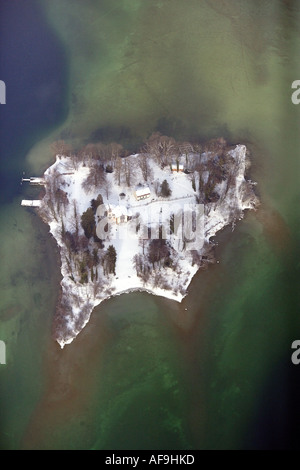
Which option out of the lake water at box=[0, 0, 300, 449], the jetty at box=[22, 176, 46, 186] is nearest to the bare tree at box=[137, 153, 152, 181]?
the lake water at box=[0, 0, 300, 449]

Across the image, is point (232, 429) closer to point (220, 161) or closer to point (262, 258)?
point (262, 258)

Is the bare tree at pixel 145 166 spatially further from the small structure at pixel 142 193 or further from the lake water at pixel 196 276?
the lake water at pixel 196 276

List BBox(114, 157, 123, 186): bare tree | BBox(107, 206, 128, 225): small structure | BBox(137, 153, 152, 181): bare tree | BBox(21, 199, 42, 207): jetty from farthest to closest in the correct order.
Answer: BBox(137, 153, 152, 181): bare tree
BBox(114, 157, 123, 186): bare tree
BBox(21, 199, 42, 207): jetty
BBox(107, 206, 128, 225): small structure

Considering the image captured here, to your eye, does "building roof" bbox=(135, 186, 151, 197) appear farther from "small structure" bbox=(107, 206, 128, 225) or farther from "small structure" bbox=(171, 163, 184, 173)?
"small structure" bbox=(171, 163, 184, 173)

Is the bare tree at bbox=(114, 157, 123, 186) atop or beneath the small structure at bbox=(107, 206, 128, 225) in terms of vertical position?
atop

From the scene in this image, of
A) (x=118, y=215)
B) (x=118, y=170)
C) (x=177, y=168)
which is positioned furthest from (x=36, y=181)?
(x=177, y=168)
